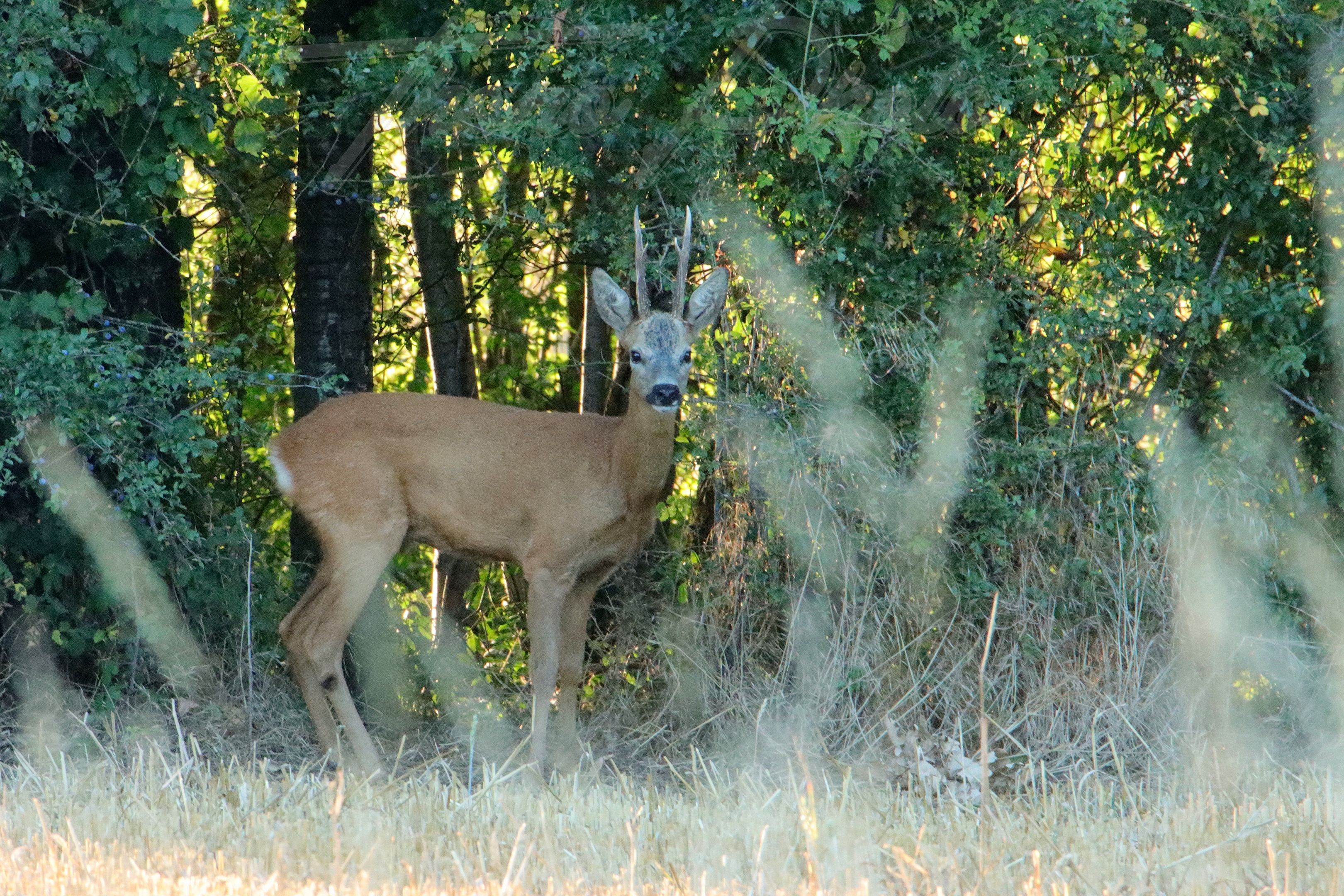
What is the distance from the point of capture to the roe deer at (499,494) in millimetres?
6109

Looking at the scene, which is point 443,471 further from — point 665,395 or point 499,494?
point 665,395

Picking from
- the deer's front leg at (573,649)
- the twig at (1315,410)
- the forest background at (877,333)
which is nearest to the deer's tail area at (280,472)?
the forest background at (877,333)

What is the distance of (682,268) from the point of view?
5.95 meters

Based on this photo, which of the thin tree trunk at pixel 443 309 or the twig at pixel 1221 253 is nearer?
the twig at pixel 1221 253

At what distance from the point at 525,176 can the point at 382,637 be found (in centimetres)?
224

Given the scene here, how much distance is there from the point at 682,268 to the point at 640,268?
165 mm

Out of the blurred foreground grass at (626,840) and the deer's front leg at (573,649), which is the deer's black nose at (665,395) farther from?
the blurred foreground grass at (626,840)

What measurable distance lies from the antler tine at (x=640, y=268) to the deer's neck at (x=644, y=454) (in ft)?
1.16

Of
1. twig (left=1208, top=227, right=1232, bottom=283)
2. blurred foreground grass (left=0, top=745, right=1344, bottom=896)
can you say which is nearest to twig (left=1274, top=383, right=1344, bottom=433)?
twig (left=1208, top=227, right=1232, bottom=283)

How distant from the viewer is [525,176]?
7129 millimetres

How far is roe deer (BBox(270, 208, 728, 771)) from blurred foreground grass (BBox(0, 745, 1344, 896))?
4.25ft

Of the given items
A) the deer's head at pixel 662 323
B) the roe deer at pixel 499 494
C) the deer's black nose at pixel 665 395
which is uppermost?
the deer's head at pixel 662 323

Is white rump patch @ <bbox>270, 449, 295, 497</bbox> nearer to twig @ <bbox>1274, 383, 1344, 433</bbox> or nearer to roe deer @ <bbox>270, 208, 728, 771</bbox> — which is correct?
roe deer @ <bbox>270, 208, 728, 771</bbox>

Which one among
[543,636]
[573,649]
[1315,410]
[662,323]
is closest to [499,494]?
[543,636]
